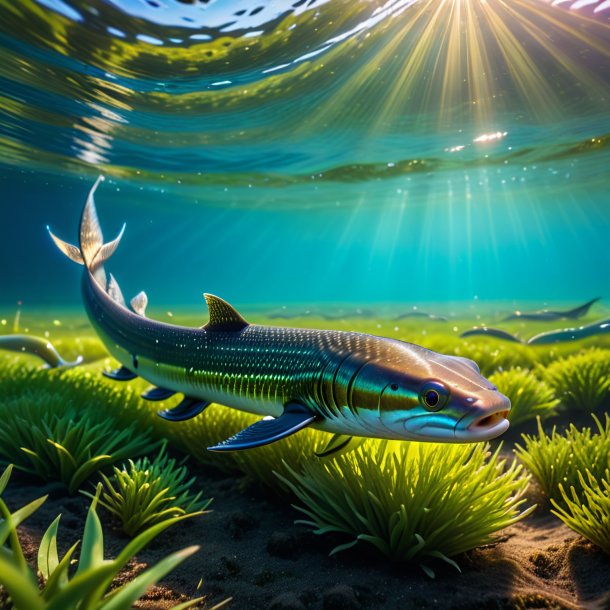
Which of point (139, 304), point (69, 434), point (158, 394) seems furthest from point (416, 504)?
point (139, 304)

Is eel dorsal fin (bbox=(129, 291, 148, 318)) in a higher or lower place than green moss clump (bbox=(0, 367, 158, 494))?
higher

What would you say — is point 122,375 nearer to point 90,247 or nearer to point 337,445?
point 90,247

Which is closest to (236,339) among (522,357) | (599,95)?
(522,357)

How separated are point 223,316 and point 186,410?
862 millimetres

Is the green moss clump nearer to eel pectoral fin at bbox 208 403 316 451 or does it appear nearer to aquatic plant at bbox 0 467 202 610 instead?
eel pectoral fin at bbox 208 403 316 451

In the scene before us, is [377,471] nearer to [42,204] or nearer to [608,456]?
[608,456]

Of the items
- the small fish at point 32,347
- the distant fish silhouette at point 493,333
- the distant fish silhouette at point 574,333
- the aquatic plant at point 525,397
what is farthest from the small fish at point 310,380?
the distant fish silhouette at point 493,333

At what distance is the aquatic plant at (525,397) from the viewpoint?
20.6 feet

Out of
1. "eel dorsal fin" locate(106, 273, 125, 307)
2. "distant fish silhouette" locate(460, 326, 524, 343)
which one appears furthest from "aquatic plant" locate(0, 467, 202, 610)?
"distant fish silhouette" locate(460, 326, 524, 343)

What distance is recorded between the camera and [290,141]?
1778 cm

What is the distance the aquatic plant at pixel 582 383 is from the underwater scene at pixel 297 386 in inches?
1.6

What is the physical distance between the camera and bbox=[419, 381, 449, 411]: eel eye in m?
2.34

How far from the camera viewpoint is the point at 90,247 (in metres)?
5.53

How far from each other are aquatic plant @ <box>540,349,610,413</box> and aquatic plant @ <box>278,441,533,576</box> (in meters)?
4.37
